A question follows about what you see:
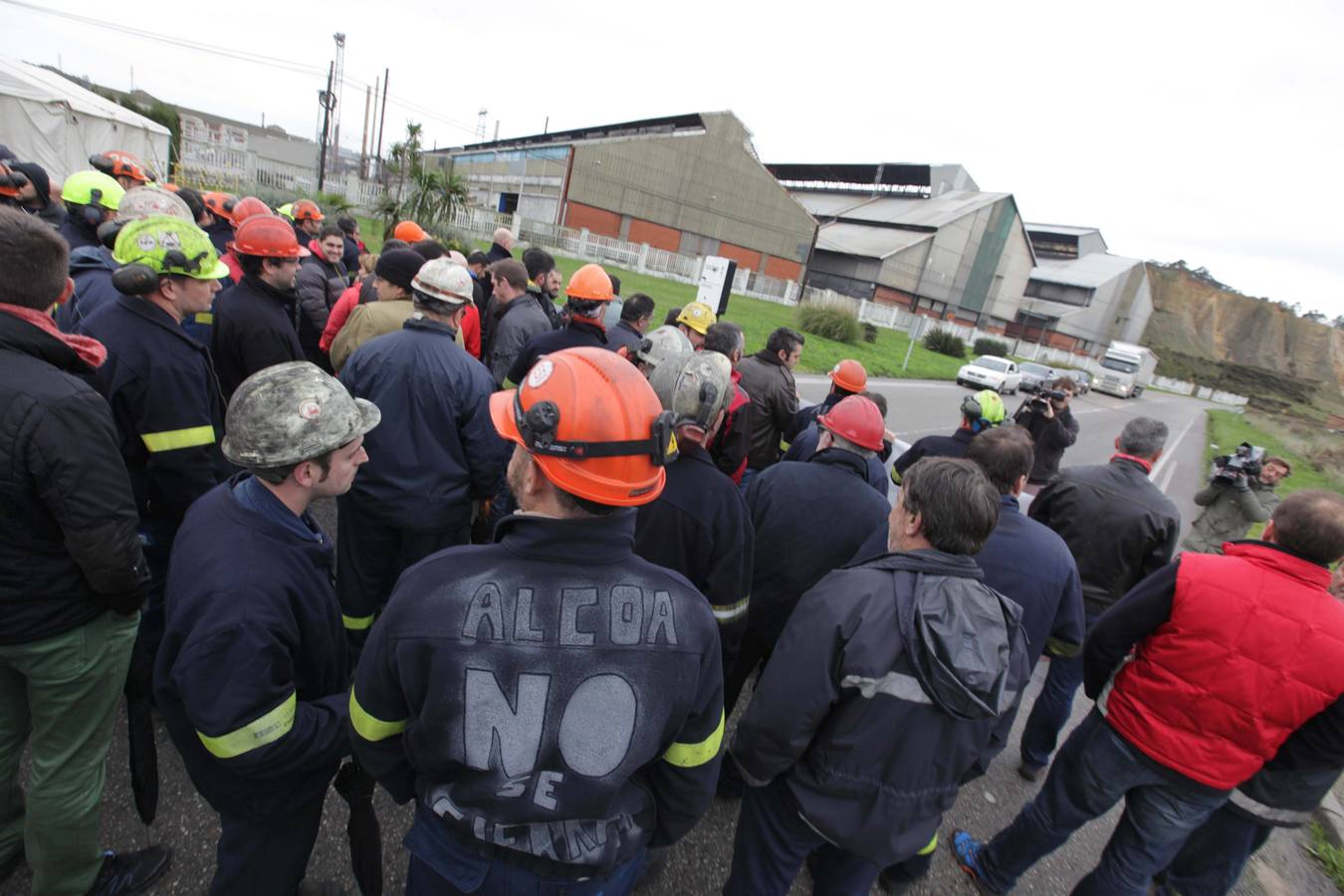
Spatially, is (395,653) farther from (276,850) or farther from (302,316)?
(302,316)

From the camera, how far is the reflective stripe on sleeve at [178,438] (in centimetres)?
248

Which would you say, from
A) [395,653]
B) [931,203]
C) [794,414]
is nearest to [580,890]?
[395,653]

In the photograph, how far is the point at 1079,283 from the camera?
57.2 metres

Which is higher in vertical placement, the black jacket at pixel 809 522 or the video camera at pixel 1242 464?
the video camera at pixel 1242 464

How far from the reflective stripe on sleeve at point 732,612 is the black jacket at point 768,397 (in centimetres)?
226

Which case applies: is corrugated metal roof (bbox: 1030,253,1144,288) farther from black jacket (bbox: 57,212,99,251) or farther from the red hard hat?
black jacket (bbox: 57,212,99,251)

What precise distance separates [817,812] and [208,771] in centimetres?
179

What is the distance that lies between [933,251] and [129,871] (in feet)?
177

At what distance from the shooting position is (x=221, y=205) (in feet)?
23.0

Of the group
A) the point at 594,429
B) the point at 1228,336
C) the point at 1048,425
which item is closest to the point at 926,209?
the point at 1228,336

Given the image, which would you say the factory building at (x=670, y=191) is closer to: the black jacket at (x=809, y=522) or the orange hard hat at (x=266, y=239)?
the orange hard hat at (x=266, y=239)

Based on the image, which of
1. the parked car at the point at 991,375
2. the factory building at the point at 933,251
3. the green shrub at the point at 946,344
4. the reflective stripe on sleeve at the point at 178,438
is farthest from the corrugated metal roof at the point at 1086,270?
the reflective stripe on sleeve at the point at 178,438

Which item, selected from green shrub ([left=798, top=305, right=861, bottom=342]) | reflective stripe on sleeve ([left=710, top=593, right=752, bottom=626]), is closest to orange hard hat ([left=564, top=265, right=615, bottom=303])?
reflective stripe on sleeve ([left=710, top=593, right=752, bottom=626])

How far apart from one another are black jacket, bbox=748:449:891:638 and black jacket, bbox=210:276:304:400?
3.08 metres
